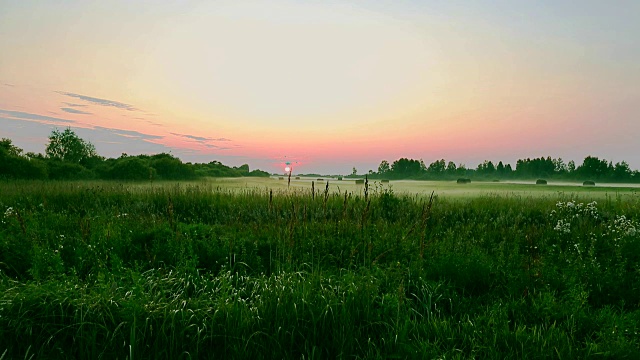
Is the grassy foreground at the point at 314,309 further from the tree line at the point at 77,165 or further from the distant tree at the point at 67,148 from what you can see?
the distant tree at the point at 67,148

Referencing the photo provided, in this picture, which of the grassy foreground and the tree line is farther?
the tree line

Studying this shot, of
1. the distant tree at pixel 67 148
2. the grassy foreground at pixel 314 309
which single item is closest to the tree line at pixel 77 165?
the distant tree at pixel 67 148

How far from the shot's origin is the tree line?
30047mm

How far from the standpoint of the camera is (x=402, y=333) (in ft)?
11.0

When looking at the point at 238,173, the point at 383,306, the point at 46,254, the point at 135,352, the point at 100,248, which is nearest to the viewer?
the point at 135,352

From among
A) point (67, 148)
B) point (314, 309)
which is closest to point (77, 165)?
point (67, 148)

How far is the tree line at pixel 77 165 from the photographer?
30.0 m

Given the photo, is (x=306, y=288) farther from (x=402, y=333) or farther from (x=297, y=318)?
(x=402, y=333)

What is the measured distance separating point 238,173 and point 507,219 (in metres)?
44.8

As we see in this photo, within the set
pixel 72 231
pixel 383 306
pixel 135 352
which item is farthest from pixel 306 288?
pixel 72 231

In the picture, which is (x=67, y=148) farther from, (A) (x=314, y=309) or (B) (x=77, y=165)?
(A) (x=314, y=309)

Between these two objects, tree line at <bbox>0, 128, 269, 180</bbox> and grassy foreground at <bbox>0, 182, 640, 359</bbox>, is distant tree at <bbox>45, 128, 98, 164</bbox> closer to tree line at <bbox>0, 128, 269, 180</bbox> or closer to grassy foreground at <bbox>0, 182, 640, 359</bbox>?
tree line at <bbox>0, 128, 269, 180</bbox>

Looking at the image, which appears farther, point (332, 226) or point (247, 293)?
point (332, 226)

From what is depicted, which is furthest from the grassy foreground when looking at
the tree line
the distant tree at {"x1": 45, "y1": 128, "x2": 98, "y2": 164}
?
the distant tree at {"x1": 45, "y1": 128, "x2": 98, "y2": 164}
